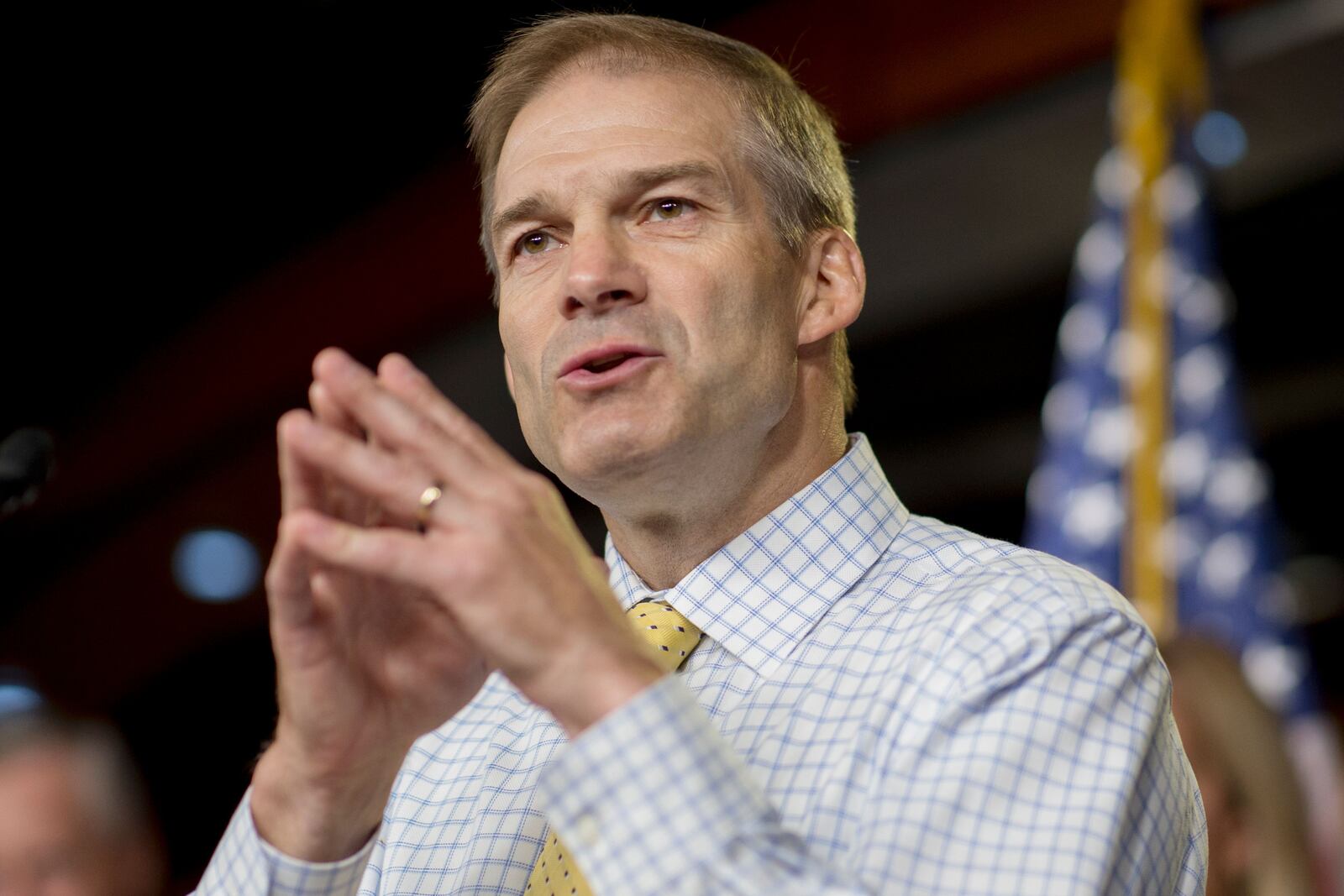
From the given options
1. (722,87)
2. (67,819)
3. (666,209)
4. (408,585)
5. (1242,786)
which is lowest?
(1242,786)

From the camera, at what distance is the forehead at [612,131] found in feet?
4.36

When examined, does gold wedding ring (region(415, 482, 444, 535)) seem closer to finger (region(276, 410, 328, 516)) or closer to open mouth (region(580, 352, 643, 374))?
finger (region(276, 410, 328, 516))

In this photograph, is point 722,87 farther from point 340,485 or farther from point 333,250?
point 333,250

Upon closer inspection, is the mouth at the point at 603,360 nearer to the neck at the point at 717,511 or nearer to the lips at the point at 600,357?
the lips at the point at 600,357

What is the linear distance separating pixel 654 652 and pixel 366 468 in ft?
1.52

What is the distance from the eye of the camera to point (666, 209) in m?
1.33

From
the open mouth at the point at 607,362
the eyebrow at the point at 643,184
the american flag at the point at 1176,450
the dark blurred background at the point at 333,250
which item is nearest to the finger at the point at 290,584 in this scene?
the open mouth at the point at 607,362

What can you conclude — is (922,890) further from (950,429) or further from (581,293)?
(950,429)

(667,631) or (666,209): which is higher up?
(666,209)

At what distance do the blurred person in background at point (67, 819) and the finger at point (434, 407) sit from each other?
1.19 m

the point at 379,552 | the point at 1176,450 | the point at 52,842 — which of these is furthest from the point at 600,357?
the point at 1176,450

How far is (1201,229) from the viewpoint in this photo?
3.18 meters

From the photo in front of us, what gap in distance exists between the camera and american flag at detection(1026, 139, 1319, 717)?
2982 mm

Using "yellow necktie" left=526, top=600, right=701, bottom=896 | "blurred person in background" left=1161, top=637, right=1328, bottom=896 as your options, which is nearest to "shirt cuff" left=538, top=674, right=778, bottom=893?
"yellow necktie" left=526, top=600, right=701, bottom=896
